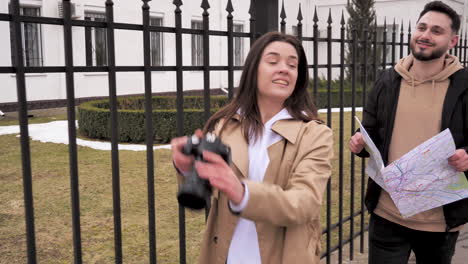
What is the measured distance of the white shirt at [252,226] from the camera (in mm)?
1763

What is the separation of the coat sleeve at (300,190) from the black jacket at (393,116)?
91 cm

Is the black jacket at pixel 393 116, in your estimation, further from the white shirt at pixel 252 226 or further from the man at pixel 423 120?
the white shirt at pixel 252 226

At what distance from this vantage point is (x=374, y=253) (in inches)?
105

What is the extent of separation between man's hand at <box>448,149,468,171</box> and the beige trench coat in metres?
0.90

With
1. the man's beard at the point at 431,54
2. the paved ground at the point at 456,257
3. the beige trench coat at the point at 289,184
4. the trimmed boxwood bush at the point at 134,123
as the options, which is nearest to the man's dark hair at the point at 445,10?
the man's beard at the point at 431,54

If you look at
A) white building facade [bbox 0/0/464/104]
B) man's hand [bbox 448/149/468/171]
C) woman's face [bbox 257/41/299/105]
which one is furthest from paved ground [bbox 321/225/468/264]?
white building facade [bbox 0/0/464/104]

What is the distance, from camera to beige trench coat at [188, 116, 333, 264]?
160 centimetres

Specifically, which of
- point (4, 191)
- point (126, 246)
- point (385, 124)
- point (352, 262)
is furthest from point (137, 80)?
point (385, 124)

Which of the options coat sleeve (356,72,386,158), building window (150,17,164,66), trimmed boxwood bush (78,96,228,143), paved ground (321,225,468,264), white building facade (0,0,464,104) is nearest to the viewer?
coat sleeve (356,72,386,158)

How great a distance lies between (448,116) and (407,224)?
22.9 inches

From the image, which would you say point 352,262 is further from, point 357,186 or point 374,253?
point 357,186

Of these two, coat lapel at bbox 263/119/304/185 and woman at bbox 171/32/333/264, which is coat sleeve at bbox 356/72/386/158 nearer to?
woman at bbox 171/32/333/264

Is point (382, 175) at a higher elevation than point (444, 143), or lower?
lower

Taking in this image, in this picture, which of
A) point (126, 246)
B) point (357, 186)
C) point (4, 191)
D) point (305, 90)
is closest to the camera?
point (305, 90)
